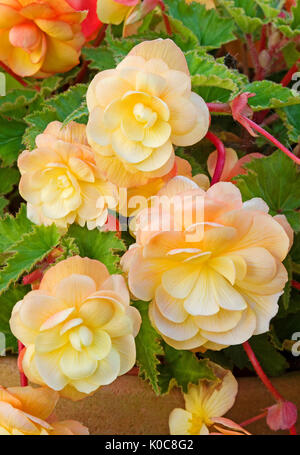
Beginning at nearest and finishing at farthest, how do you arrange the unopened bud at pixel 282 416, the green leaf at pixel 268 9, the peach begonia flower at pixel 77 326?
the peach begonia flower at pixel 77 326
the unopened bud at pixel 282 416
the green leaf at pixel 268 9

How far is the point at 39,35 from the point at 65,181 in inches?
7.9

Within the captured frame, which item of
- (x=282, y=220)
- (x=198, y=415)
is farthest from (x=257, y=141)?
(x=198, y=415)

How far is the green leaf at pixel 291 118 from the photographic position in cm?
69

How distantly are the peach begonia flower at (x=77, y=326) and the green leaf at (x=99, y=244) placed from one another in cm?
4

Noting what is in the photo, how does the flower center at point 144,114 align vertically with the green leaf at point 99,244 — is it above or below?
above

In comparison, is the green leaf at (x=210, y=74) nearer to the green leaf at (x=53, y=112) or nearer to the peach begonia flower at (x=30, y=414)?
the green leaf at (x=53, y=112)

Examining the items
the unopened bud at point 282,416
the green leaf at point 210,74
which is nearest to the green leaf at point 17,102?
the green leaf at point 210,74

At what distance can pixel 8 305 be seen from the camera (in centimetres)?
65

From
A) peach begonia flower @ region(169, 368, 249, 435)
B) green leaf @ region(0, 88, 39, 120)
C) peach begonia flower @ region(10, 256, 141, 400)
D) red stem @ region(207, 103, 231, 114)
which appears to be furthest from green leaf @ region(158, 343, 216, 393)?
green leaf @ region(0, 88, 39, 120)

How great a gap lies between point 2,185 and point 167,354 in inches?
12.6

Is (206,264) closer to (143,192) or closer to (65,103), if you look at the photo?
(143,192)

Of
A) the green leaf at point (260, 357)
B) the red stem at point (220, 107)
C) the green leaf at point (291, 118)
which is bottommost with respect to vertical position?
the green leaf at point (260, 357)

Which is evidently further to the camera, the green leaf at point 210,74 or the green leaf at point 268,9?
the green leaf at point 268,9

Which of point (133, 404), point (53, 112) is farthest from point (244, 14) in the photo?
point (133, 404)
